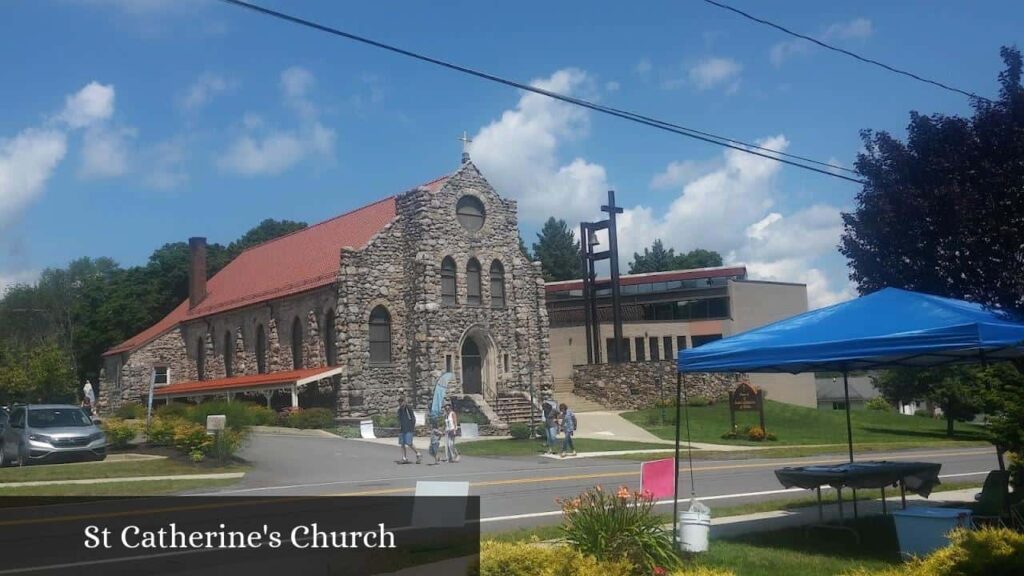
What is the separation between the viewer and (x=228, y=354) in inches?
Result: 1810

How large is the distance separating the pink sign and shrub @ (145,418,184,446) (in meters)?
19.1

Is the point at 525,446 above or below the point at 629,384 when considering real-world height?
below

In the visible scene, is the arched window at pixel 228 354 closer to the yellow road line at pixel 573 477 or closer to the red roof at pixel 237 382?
the red roof at pixel 237 382

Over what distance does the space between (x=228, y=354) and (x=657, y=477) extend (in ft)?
132

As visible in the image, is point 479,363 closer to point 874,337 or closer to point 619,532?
point 874,337

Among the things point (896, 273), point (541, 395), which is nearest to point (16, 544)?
point (896, 273)

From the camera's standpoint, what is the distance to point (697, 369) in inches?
411

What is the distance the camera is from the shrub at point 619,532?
780 centimetres

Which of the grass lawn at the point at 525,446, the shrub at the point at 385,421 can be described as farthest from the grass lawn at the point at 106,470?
the shrub at the point at 385,421

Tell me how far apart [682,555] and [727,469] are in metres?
13.1

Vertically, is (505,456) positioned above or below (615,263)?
below

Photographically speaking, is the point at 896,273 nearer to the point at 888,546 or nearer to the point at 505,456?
the point at 888,546

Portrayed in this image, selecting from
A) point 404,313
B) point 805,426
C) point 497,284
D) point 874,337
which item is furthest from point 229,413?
point 805,426

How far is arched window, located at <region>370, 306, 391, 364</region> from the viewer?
3709 cm
